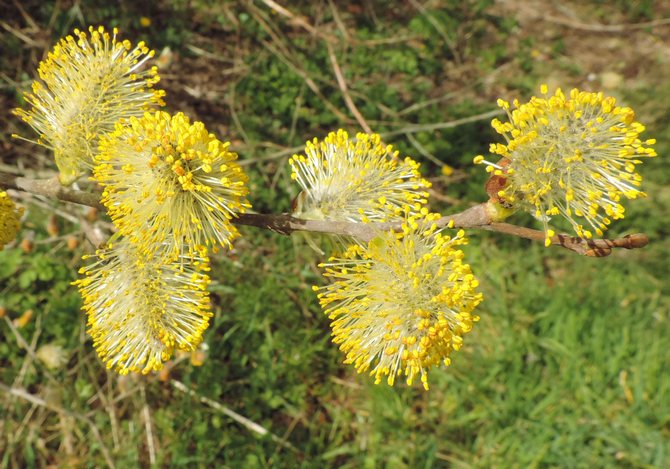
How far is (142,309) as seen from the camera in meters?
1.47

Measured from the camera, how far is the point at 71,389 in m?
2.79

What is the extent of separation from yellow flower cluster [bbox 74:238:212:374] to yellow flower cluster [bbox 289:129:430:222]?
370 millimetres

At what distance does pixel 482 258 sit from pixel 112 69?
8.23 feet

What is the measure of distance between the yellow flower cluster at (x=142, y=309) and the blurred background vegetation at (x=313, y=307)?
1.03 metres

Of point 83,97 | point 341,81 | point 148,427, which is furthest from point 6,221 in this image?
point 341,81

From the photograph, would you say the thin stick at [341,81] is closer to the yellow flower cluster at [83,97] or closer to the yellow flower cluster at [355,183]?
the yellow flower cluster at [355,183]

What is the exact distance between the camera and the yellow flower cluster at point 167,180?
130cm

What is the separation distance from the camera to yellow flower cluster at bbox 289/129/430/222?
1.59m

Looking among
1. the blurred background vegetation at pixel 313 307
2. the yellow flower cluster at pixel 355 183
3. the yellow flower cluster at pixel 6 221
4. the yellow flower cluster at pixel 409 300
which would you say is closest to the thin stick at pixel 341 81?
the blurred background vegetation at pixel 313 307

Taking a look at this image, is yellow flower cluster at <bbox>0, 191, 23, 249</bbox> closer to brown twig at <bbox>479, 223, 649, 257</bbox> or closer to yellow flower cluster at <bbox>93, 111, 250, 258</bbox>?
yellow flower cluster at <bbox>93, 111, 250, 258</bbox>

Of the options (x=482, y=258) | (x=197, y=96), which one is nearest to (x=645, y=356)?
(x=482, y=258)

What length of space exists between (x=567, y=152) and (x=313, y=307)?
189cm

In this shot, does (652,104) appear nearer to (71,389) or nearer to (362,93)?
(362,93)

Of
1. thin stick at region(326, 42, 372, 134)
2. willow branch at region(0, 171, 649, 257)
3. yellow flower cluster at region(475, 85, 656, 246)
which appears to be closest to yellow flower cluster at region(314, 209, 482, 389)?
willow branch at region(0, 171, 649, 257)
